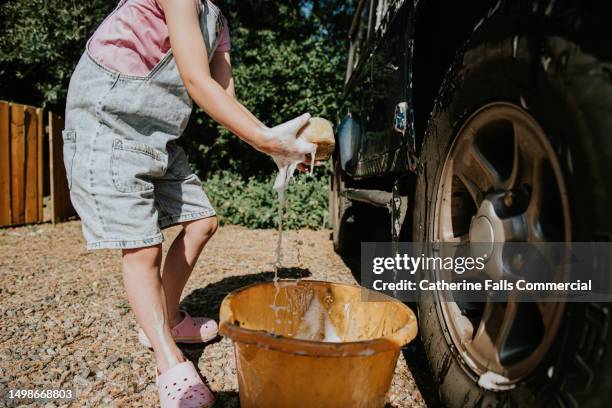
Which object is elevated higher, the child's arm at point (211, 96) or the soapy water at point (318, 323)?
the child's arm at point (211, 96)

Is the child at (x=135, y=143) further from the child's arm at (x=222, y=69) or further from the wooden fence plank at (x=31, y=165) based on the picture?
the wooden fence plank at (x=31, y=165)

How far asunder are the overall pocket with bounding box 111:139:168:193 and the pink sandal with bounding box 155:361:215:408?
652 mm

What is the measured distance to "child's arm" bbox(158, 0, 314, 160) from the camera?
137cm

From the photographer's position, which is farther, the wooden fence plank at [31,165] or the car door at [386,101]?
the wooden fence plank at [31,165]

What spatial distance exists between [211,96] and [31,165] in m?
5.11

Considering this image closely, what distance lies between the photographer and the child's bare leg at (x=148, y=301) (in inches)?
62.2

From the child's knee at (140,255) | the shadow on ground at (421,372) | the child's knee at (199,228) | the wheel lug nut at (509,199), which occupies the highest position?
the wheel lug nut at (509,199)

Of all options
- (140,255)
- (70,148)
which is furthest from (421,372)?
(70,148)

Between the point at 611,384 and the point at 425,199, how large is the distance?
79 centimetres

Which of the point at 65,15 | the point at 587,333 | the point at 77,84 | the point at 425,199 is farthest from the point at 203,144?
the point at 587,333

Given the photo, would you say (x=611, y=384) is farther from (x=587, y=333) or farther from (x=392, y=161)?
(x=392, y=161)

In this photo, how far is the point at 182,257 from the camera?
2.01m

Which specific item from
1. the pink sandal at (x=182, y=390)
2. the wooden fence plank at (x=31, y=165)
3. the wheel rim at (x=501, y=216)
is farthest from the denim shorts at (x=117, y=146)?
the wooden fence plank at (x=31, y=165)

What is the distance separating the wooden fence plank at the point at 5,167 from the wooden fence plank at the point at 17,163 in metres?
0.08
